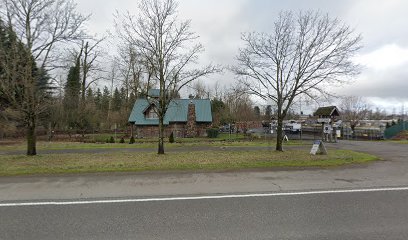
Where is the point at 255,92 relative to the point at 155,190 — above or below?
above

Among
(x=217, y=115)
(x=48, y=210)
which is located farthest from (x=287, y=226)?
(x=217, y=115)

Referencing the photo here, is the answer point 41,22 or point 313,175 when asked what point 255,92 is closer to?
point 313,175

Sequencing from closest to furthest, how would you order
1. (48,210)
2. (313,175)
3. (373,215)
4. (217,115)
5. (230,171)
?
(373,215) → (48,210) → (313,175) → (230,171) → (217,115)

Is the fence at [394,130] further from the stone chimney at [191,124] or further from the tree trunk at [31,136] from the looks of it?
the tree trunk at [31,136]

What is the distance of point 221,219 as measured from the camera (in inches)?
213

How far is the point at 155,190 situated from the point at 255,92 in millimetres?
10256

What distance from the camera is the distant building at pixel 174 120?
38.3m

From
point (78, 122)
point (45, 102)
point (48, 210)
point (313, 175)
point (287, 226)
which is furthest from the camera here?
point (78, 122)

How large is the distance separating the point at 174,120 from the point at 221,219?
33732 mm

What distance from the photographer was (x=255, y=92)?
53.6 ft

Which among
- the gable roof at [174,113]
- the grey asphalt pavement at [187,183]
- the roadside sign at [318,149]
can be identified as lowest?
the grey asphalt pavement at [187,183]

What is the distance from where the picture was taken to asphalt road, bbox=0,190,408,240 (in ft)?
15.4

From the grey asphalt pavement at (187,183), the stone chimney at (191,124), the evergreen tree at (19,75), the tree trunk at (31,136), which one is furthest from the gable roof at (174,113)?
the grey asphalt pavement at (187,183)

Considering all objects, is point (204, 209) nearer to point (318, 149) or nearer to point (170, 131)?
point (318, 149)
